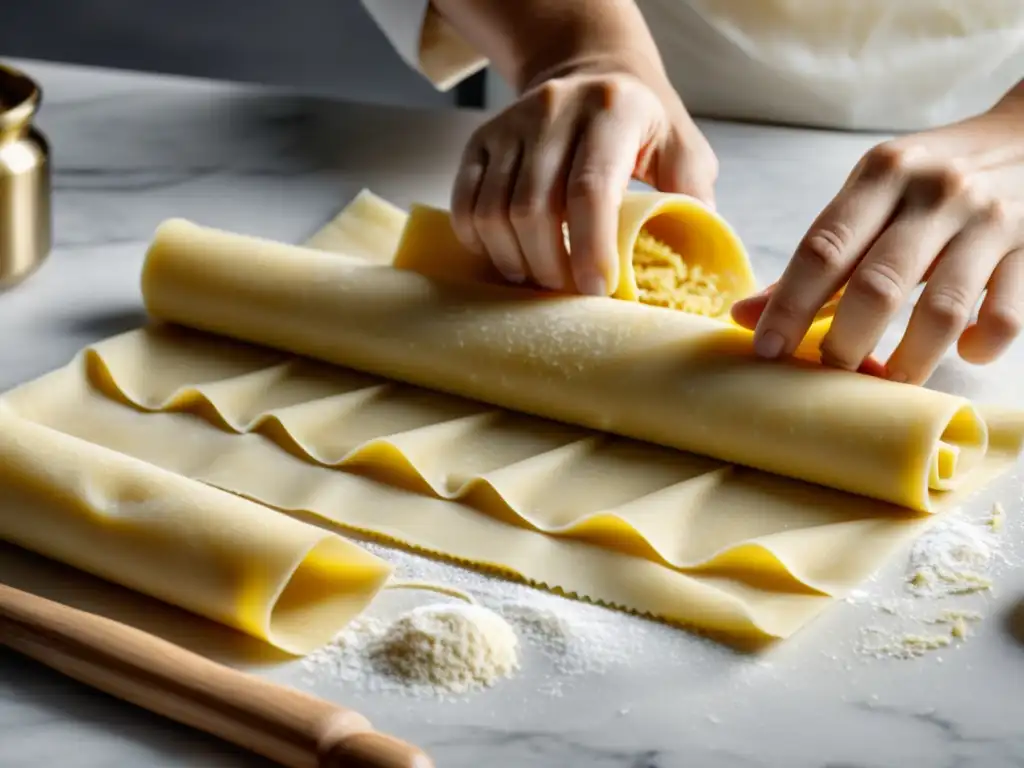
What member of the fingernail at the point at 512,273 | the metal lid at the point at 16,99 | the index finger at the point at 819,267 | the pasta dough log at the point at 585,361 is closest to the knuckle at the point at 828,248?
the index finger at the point at 819,267

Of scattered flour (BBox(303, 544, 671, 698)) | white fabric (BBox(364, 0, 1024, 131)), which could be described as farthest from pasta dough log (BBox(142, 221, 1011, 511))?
white fabric (BBox(364, 0, 1024, 131))

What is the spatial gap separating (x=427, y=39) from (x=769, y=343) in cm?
96

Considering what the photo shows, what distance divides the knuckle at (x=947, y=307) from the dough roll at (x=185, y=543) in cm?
57

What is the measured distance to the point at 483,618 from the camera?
1.02 meters

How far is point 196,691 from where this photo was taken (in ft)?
3.00

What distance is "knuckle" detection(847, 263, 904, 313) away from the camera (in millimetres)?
1249

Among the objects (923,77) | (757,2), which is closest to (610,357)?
(757,2)

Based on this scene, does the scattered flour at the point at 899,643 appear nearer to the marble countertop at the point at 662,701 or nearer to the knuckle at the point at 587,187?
the marble countertop at the point at 662,701

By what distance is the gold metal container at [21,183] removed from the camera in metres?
1.49

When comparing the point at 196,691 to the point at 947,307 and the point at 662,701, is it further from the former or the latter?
the point at 947,307

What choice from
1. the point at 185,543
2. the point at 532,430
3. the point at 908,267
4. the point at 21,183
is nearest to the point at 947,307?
the point at 908,267

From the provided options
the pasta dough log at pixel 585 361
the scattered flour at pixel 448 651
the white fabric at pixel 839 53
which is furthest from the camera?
the white fabric at pixel 839 53

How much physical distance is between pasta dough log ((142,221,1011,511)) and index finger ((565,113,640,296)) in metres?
0.03

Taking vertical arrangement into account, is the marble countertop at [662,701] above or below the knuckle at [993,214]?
below
